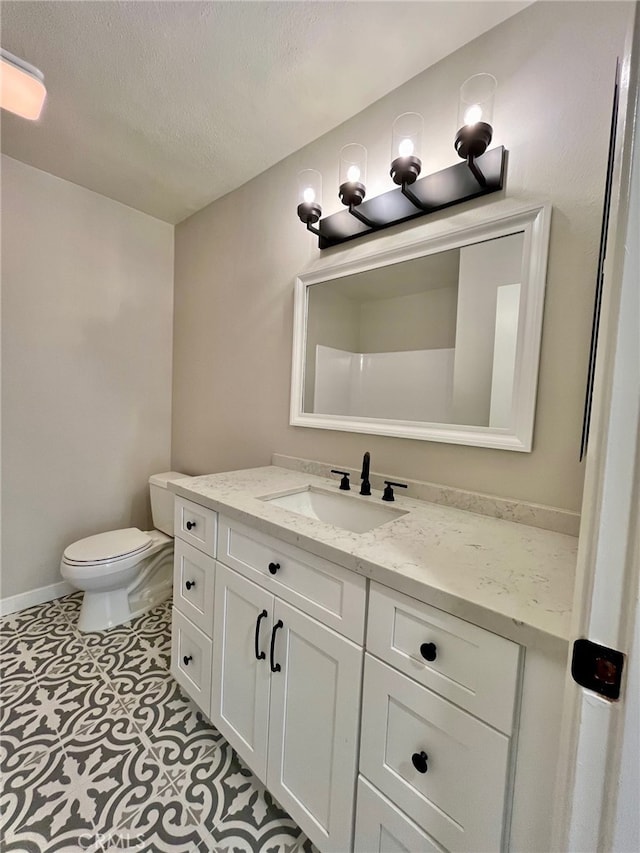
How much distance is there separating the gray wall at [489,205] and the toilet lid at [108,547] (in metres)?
0.69

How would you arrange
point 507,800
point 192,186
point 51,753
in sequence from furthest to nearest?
point 192,186
point 51,753
point 507,800

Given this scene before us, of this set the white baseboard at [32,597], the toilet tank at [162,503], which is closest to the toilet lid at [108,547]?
the toilet tank at [162,503]

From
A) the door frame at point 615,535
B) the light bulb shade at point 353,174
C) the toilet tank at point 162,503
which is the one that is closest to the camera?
the door frame at point 615,535

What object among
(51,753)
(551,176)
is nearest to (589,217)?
(551,176)

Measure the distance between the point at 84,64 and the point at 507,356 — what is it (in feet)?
6.00

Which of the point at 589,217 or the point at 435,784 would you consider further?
the point at 589,217

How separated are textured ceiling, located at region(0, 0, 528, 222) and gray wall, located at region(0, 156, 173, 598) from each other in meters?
0.37

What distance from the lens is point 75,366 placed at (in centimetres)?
206

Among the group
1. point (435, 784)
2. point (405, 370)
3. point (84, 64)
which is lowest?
point (435, 784)

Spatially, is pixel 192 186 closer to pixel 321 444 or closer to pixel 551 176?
pixel 321 444

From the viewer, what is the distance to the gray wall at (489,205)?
3.12 feet

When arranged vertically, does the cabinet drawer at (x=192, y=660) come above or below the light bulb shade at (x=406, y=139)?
below

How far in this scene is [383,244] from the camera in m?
1.36

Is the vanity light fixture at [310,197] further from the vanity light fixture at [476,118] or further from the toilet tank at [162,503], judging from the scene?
the toilet tank at [162,503]
